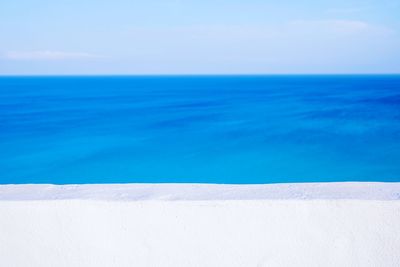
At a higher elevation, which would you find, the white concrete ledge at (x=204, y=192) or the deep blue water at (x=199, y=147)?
the deep blue water at (x=199, y=147)

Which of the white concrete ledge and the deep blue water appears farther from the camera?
the deep blue water

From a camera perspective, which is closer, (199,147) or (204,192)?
(204,192)

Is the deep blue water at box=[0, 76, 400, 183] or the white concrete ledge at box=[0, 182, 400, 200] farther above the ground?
the deep blue water at box=[0, 76, 400, 183]

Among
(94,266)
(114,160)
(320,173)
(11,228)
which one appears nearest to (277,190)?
(94,266)

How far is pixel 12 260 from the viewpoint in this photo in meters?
1.11

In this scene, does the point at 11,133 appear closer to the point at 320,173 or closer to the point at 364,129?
the point at 320,173

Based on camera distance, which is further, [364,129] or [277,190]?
[364,129]

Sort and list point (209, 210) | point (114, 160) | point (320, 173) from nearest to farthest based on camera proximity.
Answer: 1. point (209, 210)
2. point (320, 173)
3. point (114, 160)

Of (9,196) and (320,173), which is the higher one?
(320,173)

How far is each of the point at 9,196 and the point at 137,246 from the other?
16.4 inches

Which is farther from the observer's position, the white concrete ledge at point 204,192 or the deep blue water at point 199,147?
the deep blue water at point 199,147

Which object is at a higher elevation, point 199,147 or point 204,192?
point 199,147

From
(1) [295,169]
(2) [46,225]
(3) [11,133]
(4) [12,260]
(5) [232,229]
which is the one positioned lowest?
(4) [12,260]

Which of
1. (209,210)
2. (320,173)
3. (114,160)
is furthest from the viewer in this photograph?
(114,160)
